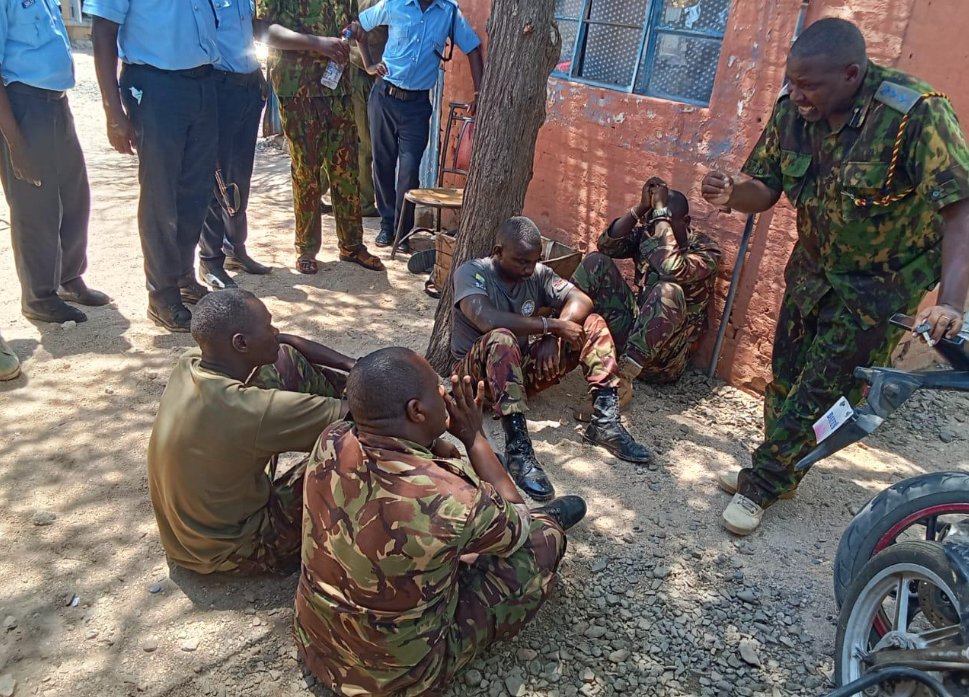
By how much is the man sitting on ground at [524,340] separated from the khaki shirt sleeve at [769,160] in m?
1.02

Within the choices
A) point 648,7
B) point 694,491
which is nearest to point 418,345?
point 694,491

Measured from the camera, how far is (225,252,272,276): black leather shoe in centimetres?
512

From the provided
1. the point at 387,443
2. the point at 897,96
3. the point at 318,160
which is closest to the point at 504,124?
the point at 897,96

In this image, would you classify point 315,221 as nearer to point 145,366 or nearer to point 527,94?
point 145,366

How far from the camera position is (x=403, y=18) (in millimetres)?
5465

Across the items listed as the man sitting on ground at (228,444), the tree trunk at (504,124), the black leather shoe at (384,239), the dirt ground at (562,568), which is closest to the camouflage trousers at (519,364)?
the dirt ground at (562,568)

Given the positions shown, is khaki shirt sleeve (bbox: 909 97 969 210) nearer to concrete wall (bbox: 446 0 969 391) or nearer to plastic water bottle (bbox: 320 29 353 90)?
concrete wall (bbox: 446 0 969 391)

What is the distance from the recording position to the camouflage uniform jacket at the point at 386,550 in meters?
1.73

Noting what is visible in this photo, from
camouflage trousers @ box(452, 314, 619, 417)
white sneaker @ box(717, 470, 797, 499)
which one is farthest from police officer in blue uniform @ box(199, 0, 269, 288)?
white sneaker @ box(717, 470, 797, 499)

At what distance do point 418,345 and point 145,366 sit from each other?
1.52 metres

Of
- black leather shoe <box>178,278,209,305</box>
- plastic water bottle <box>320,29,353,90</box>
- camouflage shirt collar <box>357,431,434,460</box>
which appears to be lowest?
black leather shoe <box>178,278,209,305</box>

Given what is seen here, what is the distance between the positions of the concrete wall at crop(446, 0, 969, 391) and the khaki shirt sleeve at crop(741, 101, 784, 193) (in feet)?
2.56

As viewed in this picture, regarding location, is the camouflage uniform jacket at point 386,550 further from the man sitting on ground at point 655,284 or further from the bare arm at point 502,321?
the man sitting on ground at point 655,284

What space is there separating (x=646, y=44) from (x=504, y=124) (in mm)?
1436
